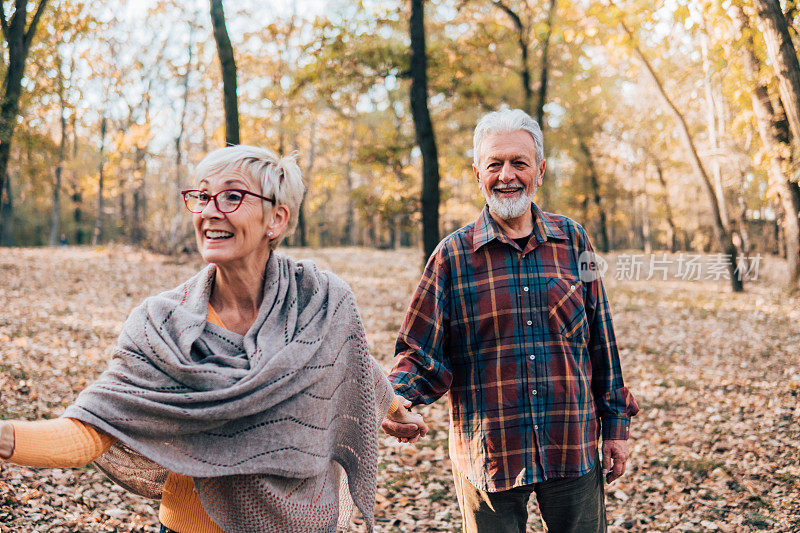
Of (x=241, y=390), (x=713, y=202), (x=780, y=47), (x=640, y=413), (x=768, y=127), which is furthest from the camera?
(x=713, y=202)

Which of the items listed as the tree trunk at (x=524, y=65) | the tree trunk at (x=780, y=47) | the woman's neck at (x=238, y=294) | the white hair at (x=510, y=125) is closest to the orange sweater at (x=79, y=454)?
the woman's neck at (x=238, y=294)

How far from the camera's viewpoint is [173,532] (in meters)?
2.17

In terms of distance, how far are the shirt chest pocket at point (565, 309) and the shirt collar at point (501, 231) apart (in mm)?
228

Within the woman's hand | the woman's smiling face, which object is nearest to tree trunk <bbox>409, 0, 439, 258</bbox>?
the woman's smiling face

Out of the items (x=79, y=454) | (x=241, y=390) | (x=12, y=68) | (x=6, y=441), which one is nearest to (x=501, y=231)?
(x=241, y=390)

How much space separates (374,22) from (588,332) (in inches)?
453

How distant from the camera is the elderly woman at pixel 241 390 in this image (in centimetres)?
196


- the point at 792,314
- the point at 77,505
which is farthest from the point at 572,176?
the point at 77,505

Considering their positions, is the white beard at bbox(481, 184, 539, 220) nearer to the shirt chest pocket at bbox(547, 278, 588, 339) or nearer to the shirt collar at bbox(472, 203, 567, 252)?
the shirt collar at bbox(472, 203, 567, 252)

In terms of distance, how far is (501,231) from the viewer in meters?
2.77

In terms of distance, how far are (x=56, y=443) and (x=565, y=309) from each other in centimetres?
206

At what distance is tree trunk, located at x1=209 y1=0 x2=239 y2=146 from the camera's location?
392 inches

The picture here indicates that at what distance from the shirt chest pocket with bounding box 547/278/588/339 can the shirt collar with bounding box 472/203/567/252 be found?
0.23 m

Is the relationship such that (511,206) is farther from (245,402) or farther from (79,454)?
(79,454)
